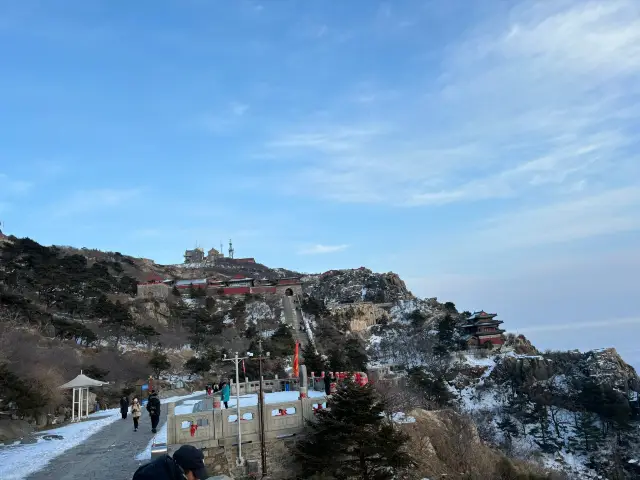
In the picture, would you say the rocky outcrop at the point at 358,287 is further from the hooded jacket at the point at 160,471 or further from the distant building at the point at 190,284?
the hooded jacket at the point at 160,471

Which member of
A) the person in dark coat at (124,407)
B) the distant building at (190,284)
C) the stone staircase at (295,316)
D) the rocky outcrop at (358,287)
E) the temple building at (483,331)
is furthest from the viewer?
the rocky outcrop at (358,287)

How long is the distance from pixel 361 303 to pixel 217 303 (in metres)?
18.9

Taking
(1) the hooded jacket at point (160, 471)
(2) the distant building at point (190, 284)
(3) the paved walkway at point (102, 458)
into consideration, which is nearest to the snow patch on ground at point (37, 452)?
(3) the paved walkway at point (102, 458)

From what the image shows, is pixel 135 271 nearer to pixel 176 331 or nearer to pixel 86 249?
pixel 86 249

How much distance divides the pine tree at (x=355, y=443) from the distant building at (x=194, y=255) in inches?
4799

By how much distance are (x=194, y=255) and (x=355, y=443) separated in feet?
422

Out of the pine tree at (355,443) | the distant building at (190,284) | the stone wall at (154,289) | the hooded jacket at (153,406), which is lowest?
the pine tree at (355,443)

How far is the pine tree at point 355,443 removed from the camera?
39.1ft

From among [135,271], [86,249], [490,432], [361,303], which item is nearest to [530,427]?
[490,432]

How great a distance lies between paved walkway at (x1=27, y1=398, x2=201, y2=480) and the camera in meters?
10.2

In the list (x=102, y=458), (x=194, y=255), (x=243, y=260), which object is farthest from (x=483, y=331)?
(x=194, y=255)

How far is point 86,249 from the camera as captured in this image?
90688mm

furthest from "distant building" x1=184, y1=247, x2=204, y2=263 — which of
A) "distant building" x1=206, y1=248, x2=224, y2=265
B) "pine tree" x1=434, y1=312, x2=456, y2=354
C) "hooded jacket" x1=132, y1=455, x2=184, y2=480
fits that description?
"hooded jacket" x1=132, y1=455, x2=184, y2=480

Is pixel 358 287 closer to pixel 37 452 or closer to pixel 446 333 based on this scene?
pixel 446 333
